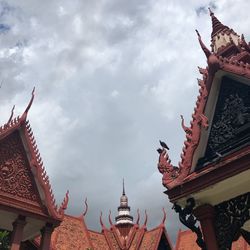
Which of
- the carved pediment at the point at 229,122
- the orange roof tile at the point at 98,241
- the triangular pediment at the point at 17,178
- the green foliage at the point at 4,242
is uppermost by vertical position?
the orange roof tile at the point at 98,241

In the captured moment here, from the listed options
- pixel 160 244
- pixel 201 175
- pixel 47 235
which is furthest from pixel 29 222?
pixel 160 244

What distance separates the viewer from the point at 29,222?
414 inches

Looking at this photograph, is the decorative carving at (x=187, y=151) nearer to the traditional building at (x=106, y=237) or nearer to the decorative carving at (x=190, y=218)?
the decorative carving at (x=190, y=218)

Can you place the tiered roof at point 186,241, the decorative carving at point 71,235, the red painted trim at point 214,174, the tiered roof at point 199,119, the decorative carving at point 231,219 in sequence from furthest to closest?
1. the tiered roof at point 186,241
2. the decorative carving at point 71,235
3. the tiered roof at point 199,119
4. the decorative carving at point 231,219
5. the red painted trim at point 214,174

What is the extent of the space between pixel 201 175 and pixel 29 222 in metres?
6.12

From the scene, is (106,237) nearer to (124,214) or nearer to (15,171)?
(124,214)

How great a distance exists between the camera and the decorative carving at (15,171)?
10.4 m

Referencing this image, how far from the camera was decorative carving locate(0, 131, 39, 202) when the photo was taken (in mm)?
10367

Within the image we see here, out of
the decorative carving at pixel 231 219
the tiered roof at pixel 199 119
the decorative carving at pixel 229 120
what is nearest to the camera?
the decorative carving at pixel 231 219

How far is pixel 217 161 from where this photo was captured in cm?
600

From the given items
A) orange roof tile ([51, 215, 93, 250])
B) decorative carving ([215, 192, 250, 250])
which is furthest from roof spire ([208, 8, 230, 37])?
orange roof tile ([51, 215, 93, 250])

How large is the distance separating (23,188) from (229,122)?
6.31 meters

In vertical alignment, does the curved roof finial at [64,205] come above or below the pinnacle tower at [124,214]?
below

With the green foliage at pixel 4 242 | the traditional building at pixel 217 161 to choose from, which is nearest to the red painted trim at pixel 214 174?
the traditional building at pixel 217 161
